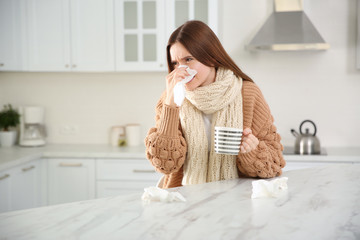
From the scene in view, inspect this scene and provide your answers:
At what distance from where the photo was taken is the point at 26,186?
3.13 m

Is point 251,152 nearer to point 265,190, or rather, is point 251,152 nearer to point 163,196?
point 265,190

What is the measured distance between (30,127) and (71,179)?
0.62 metres

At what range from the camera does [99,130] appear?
3.76m

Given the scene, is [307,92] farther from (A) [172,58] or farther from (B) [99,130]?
(A) [172,58]

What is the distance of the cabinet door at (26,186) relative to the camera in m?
2.99

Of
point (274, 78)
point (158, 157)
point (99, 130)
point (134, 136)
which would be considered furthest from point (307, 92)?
point (158, 157)

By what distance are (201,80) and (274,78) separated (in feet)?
6.72

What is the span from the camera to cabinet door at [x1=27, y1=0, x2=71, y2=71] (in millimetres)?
3373

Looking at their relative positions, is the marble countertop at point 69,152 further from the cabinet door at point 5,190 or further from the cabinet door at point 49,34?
the cabinet door at point 49,34

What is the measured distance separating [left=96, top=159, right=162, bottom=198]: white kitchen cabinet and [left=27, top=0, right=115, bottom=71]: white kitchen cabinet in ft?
Answer: 2.44

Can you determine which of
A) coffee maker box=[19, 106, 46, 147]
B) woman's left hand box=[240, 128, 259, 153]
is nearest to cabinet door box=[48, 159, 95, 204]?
coffee maker box=[19, 106, 46, 147]

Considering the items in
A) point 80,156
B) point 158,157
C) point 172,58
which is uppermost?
point 172,58

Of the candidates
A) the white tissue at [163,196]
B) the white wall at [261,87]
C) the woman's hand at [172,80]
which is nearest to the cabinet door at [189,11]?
the white wall at [261,87]

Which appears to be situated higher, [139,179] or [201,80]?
[201,80]
